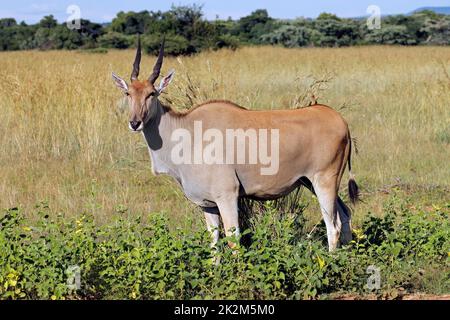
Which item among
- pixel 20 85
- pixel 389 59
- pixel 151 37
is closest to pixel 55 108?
pixel 20 85

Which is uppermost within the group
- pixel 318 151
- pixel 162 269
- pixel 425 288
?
pixel 318 151

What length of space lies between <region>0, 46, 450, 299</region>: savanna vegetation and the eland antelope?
0.28m

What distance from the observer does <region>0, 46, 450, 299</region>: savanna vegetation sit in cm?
556

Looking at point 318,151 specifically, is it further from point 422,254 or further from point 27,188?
point 27,188

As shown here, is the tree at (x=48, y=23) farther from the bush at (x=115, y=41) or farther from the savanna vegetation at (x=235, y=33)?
the bush at (x=115, y=41)

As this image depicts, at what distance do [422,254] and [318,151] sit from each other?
3.78 feet

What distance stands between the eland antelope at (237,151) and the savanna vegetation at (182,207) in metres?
0.28

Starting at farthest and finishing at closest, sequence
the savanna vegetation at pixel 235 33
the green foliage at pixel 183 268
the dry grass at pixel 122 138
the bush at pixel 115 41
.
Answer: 1. the bush at pixel 115 41
2. the savanna vegetation at pixel 235 33
3. the dry grass at pixel 122 138
4. the green foliage at pixel 183 268

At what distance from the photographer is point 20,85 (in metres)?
12.8

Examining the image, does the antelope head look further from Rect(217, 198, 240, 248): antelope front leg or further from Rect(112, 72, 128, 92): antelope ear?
Rect(217, 198, 240, 248): antelope front leg

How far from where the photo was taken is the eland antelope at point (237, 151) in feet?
20.3

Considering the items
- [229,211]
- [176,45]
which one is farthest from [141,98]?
[176,45]

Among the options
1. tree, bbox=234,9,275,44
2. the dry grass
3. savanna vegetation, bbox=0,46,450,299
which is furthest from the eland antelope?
tree, bbox=234,9,275,44

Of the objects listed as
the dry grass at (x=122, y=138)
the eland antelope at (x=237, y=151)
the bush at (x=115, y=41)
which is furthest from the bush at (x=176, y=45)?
the eland antelope at (x=237, y=151)
